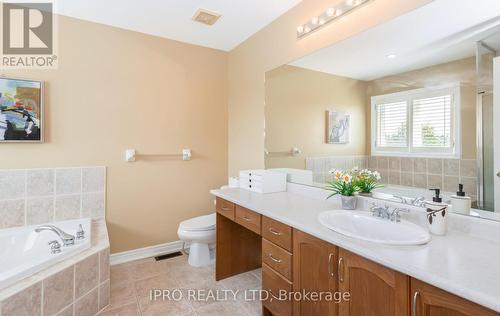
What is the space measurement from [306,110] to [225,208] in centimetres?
110

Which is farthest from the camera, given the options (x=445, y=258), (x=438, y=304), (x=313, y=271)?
(x=313, y=271)

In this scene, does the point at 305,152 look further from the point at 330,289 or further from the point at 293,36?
the point at 330,289

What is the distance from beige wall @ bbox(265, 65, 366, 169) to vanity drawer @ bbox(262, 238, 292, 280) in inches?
33.2

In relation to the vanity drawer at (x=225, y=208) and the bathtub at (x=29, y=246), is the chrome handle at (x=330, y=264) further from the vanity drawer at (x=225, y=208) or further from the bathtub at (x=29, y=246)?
the bathtub at (x=29, y=246)

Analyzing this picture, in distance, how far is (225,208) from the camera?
2.04m

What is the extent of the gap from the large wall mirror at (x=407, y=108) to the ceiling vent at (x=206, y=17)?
0.86m

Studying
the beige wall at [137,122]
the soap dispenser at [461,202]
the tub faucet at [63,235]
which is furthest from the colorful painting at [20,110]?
the soap dispenser at [461,202]

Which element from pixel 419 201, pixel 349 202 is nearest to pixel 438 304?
pixel 419 201

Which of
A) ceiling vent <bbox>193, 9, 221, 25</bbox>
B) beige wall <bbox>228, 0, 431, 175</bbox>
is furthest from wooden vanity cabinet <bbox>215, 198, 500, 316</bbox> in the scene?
ceiling vent <bbox>193, 9, 221, 25</bbox>

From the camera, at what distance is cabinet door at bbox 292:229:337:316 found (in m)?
1.16

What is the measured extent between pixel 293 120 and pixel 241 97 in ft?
3.01

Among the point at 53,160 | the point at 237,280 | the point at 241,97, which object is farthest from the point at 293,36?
the point at 53,160

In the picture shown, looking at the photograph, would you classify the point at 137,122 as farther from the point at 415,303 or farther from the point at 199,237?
the point at 415,303

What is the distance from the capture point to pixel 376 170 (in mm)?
1600
